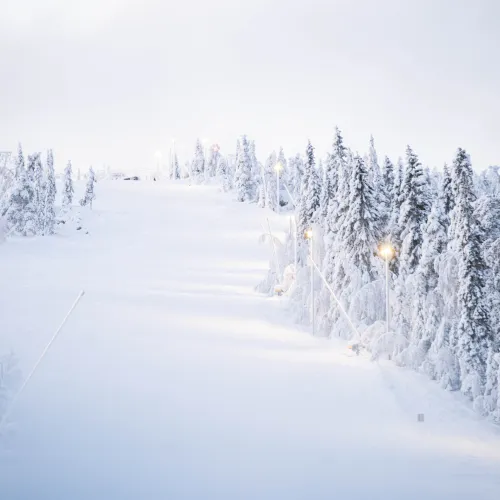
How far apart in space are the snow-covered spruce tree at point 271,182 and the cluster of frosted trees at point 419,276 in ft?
159

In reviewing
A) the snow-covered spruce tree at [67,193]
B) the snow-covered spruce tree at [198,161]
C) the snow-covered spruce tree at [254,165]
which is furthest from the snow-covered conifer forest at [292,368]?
the snow-covered spruce tree at [198,161]

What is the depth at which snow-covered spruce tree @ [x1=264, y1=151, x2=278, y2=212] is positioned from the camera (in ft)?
294

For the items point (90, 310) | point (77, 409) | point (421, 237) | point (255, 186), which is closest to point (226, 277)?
point (90, 310)

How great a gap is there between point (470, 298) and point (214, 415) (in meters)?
10.3

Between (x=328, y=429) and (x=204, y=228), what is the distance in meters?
61.0

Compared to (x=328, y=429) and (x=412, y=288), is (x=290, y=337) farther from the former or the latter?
(x=328, y=429)

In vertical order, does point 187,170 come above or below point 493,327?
above

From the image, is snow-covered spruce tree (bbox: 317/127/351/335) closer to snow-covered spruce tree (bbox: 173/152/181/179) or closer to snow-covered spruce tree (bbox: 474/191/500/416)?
snow-covered spruce tree (bbox: 474/191/500/416)

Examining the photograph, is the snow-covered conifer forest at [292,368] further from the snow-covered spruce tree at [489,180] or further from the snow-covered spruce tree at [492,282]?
the snow-covered spruce tree at [489,180]

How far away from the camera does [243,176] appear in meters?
93.4

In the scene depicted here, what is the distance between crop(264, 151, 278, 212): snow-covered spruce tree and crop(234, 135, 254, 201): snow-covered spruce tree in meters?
2.71

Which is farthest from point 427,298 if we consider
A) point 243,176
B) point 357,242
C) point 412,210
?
point 243,176

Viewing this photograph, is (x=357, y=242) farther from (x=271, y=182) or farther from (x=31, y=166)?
(x=271, y=182)

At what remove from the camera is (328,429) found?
16.2m
